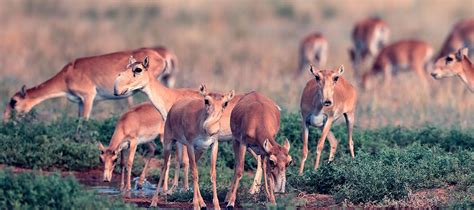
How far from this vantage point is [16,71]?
21812 millimetres

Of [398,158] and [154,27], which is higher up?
[154,27]

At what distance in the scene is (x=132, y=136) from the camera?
13.7m

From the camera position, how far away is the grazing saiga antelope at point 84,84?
16203 mm

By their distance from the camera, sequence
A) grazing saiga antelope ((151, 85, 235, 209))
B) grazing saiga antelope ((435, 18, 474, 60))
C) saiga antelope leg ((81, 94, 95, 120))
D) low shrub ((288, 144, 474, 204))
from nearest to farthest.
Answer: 1. grazing saiga antelope ((151, 85, 235, 209))
2. low shrub ((288, 144, 474, 204))
3. saiga antelope leg ((81, 94, 95, 120))
4. grazing saiga antelope ((435, 18, 474, 60))

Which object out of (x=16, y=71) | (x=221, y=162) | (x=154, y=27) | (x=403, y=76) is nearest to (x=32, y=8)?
(x=154, y=27)

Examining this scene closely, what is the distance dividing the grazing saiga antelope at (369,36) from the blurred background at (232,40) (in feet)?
1.54

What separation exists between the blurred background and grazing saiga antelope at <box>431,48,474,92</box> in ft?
3.28

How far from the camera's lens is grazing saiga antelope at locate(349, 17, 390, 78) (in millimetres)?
25812

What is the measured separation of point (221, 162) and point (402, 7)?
20378 millimetres

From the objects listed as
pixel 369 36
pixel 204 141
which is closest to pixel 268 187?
pixel 204 141

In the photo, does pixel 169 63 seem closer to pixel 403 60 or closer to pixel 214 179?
pixel 214 179

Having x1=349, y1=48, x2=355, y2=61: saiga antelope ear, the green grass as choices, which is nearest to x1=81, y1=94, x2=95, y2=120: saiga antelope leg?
the green grass

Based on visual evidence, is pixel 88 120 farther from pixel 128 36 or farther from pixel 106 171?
pixel 128 36

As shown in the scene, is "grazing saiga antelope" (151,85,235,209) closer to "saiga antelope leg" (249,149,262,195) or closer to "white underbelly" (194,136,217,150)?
"white underbelly" (194,136,217,150)
